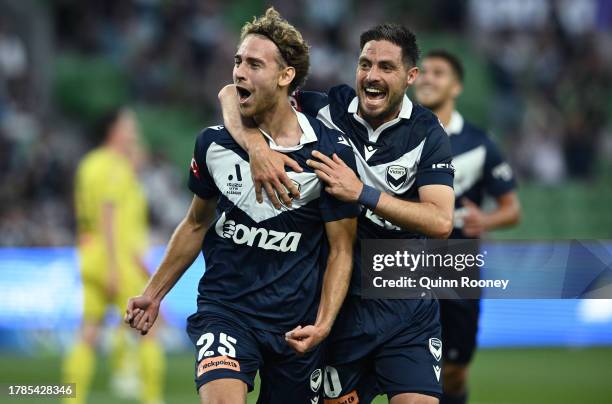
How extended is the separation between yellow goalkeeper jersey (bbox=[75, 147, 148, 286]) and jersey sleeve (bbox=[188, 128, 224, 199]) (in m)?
4.37

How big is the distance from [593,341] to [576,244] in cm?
702

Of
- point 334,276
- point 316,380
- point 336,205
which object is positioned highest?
point 336,205

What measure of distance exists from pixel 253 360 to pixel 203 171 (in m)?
1.01

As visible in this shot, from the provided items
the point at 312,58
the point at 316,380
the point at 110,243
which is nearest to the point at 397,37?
the point at 316,380

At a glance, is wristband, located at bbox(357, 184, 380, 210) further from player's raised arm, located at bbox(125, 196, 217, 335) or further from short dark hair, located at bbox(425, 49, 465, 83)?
short dark hair, located at bbox(425, 49, 465, 83)

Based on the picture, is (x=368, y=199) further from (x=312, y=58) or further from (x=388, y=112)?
(x=312, y=58)

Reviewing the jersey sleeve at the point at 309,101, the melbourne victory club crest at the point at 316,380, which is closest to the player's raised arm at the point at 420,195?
the jersey sleeve at the point at 309,101

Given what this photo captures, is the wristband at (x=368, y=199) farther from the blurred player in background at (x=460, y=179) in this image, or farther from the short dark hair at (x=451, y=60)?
the short dark hair at (x=451, y=60)

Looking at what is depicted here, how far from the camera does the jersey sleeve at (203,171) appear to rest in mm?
5625

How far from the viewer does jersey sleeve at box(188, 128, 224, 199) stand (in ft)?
18.5

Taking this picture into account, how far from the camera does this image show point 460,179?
7898 millimetres

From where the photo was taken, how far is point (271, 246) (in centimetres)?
552

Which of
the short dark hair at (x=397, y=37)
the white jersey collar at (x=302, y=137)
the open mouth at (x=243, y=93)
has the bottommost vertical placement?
the white jersey collar at (x=302, y=137)

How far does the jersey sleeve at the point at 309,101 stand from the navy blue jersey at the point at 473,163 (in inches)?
78.7
